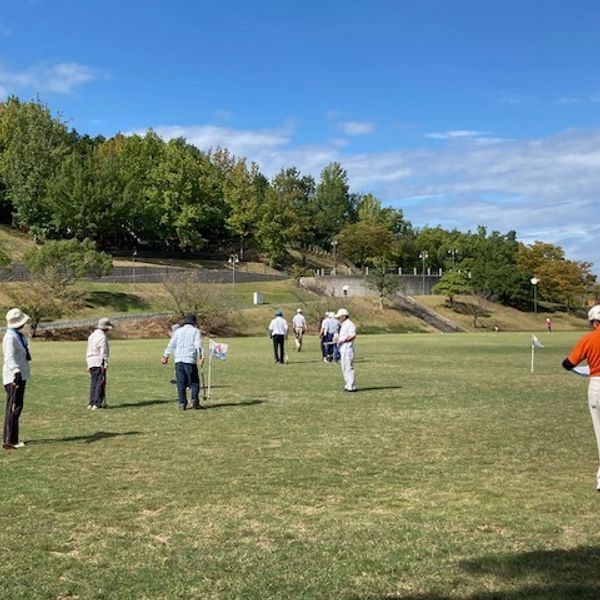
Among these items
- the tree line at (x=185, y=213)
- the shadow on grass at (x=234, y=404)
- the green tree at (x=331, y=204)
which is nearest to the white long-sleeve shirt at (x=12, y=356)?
the shadow on grass at (x=234, y=404)

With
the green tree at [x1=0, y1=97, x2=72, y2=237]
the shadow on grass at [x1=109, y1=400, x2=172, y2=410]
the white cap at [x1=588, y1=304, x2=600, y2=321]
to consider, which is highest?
the green tree at [x1=0, y1=97, x2=72, y2=237]

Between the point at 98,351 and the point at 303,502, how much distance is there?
8333 mm

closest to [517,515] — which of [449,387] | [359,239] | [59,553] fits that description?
[59,553]

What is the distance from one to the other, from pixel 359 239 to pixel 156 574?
3879 inches

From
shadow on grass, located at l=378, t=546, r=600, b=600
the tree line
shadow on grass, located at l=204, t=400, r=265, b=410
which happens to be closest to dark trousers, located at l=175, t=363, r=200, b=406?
shadow on grass, located at l=204, t=400, r=265, b=410

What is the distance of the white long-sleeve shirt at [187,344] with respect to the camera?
13255 millimetres

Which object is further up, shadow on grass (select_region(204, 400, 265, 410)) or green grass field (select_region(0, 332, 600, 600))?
green grass field (select_region(0, 332, 600, 600))

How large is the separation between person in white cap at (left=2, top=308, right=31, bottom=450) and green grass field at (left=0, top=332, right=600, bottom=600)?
1.22 ft

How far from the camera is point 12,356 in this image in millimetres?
9922

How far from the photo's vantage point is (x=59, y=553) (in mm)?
5598

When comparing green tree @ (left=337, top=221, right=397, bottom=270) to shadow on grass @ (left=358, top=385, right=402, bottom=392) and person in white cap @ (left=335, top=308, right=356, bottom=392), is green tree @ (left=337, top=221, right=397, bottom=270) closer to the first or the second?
shadow on grass @ (left=358, top=385, right=402, bottom=392)

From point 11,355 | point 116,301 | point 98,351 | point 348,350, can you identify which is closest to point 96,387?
point 98,351

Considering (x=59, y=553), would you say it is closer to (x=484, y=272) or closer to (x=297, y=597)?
(x=297, y=597)

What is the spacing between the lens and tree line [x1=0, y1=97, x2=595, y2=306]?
272 ft
